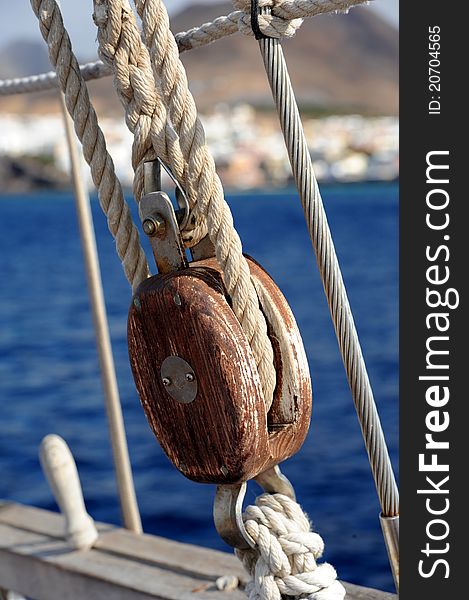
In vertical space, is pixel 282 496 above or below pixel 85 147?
below

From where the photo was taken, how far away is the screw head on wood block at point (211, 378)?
85 cm

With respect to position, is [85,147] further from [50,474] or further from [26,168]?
[26,168]

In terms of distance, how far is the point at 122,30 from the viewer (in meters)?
0.90

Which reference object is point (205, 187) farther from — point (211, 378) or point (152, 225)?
point (211, 378)

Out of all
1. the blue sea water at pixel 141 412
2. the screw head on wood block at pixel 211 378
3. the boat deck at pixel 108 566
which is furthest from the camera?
the blue sea water at pixel 141 412

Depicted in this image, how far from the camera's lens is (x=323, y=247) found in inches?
35.5

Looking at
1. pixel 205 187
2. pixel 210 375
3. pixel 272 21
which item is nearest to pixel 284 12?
pixel 272 21

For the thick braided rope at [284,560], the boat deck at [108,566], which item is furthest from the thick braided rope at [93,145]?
the boat deck at [108,566]

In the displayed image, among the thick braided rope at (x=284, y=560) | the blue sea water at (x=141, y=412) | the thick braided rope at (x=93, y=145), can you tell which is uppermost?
the blue sea water at (x=141, y=412)

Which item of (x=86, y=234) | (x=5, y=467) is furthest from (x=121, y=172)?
(x=86, y=234)

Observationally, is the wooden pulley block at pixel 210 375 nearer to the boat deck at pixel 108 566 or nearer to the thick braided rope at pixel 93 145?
the thick braided rope at pixel 93 145

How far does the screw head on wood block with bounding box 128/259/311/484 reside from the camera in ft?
2.78

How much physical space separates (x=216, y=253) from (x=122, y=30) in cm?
23

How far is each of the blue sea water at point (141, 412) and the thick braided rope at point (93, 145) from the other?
0.30 meters
